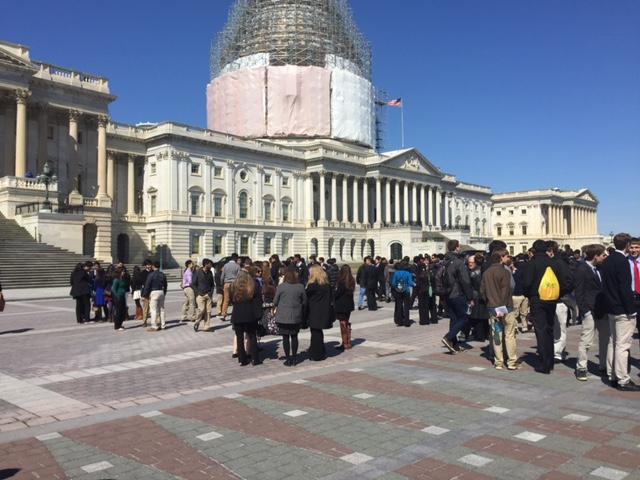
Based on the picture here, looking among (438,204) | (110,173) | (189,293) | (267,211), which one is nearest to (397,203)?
(438,204)

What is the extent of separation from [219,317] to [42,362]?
8.79 meters

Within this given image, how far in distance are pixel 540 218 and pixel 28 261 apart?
108 metres

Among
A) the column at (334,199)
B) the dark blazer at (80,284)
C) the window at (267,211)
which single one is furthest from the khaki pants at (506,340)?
the column at (334,199)

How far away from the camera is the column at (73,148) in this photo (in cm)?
4878

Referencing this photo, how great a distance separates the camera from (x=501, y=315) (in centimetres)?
1032

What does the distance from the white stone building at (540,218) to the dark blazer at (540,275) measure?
366 ft

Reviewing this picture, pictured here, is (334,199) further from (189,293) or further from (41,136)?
(189,293)

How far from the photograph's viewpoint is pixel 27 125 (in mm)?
46750

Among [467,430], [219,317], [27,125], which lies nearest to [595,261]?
[467,430]

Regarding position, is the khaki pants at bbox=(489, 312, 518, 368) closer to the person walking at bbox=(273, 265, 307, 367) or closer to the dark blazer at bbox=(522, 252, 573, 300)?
the dark blazer at bbox=(522, 252, 573, 300)

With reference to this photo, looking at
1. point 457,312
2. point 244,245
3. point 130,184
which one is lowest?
point 457,312

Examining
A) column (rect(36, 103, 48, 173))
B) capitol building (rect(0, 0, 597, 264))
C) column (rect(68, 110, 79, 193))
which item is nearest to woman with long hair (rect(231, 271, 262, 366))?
capitol building (rect(0, 0, 597, 264))

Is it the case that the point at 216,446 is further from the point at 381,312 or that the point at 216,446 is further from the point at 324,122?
the point at 324,122

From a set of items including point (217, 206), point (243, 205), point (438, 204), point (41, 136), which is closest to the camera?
point (41, 136)
